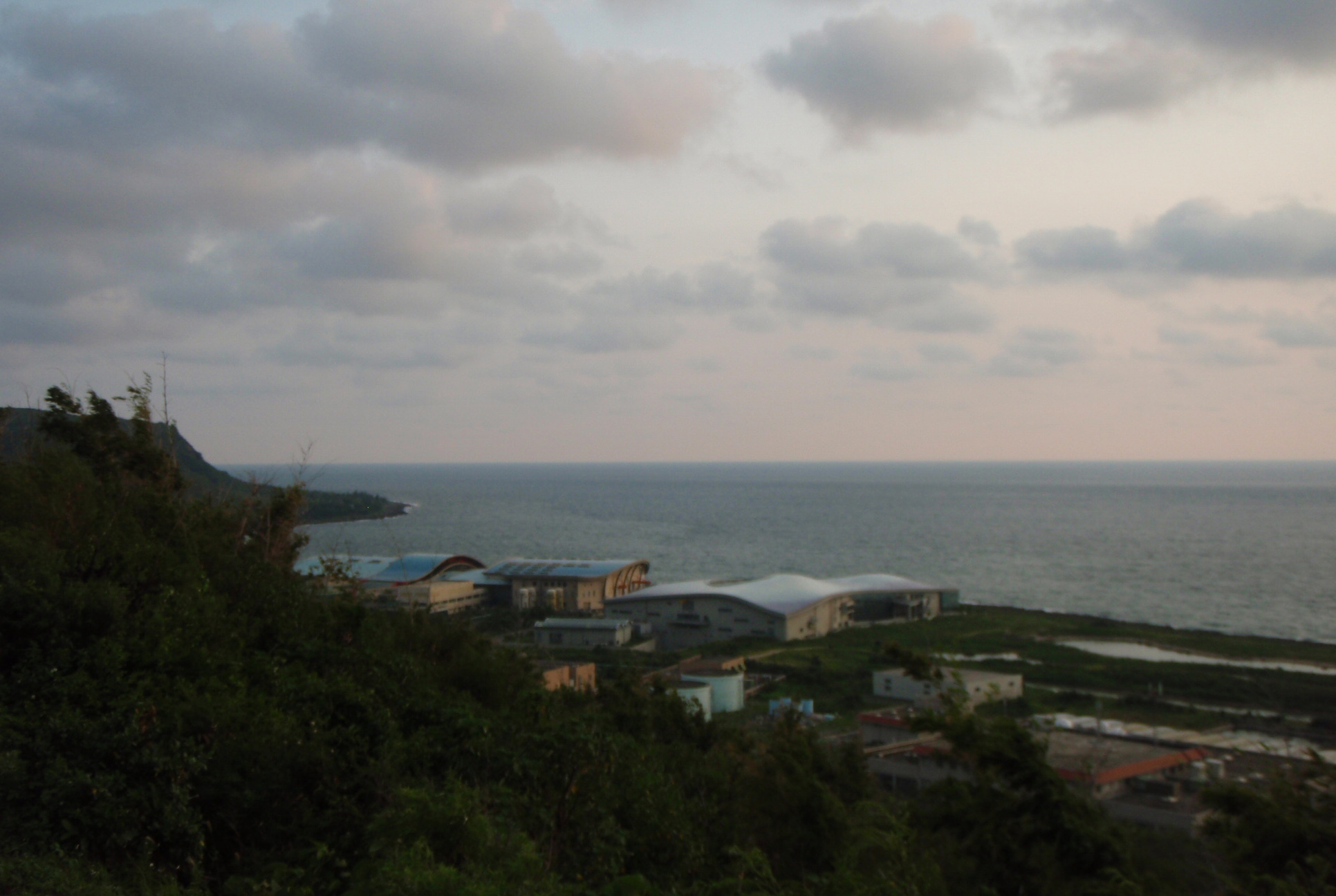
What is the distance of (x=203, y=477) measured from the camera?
61.0 feet

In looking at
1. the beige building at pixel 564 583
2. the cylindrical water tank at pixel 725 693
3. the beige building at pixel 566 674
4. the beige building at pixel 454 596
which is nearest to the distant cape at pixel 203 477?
the beige building at pixel 454 596

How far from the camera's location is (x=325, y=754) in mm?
5129

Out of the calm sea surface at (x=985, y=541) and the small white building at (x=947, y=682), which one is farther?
the calm sea surface at (x=985, y=541)

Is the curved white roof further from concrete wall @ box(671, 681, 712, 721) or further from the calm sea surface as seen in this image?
concrete wall @ box(671, 681, 712, 721)

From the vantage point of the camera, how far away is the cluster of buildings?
33750 millimetres

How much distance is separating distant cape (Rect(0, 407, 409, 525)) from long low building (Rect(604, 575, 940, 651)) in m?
11.8

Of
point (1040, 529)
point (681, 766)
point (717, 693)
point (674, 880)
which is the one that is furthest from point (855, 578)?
point (1040, 529)

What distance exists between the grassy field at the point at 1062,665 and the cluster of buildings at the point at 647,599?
1446mm

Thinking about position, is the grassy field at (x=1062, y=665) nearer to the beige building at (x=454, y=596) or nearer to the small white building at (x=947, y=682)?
the small white building at (x=947, y=682)

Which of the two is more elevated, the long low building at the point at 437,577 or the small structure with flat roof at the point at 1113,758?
the small structure with flat roof at the point at 1113,758

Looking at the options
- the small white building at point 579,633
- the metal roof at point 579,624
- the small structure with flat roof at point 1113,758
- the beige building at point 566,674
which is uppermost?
the small structure with flat roof at point 1113,758

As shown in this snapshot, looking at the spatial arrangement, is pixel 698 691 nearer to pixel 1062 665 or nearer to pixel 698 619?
pixel 1062 665

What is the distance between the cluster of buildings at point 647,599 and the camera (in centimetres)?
3375

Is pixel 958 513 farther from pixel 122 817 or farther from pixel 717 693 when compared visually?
pixel 122 817
